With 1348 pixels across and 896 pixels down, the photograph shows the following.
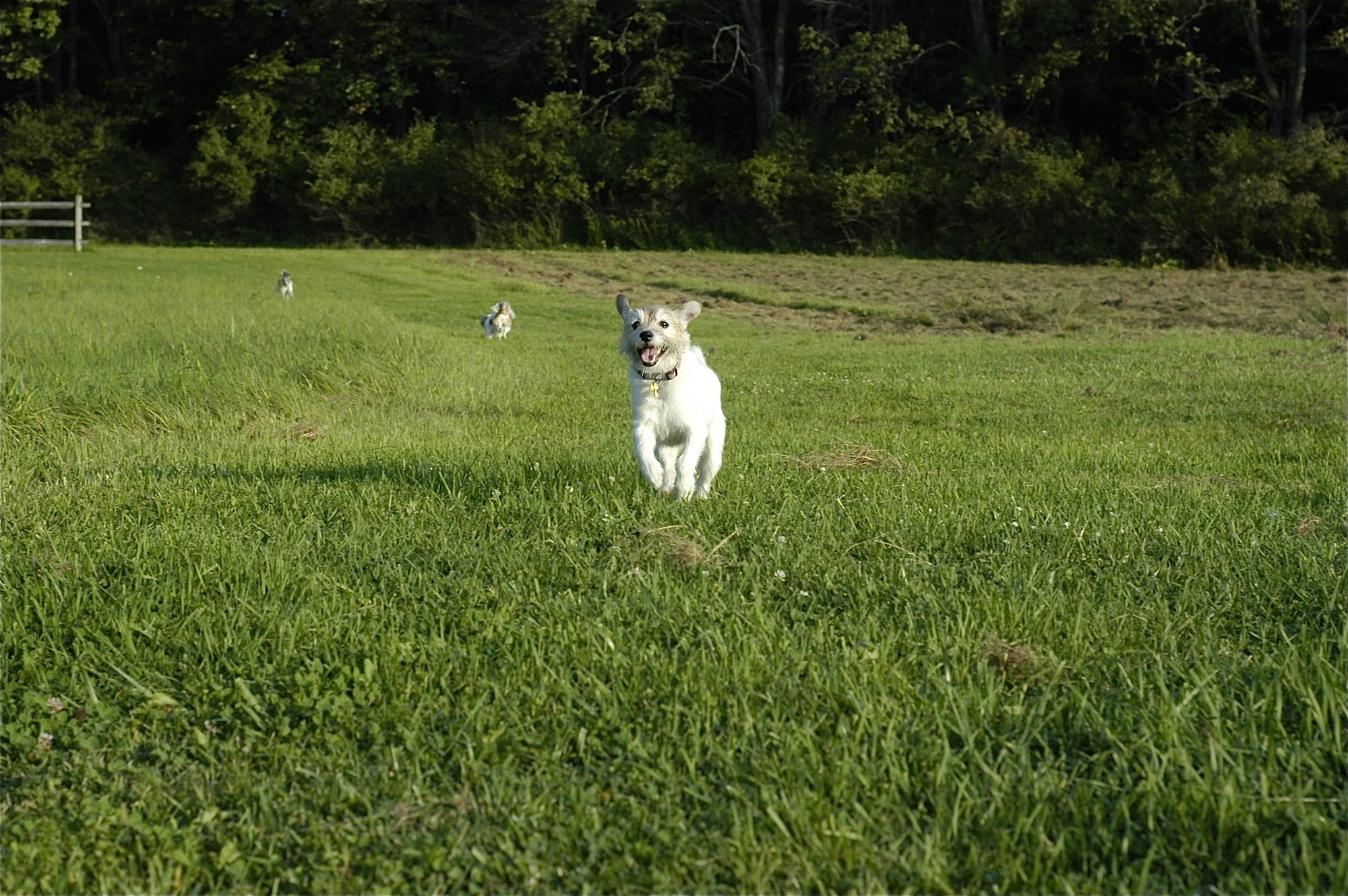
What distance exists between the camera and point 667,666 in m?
4.66

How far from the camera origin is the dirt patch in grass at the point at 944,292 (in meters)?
24.6

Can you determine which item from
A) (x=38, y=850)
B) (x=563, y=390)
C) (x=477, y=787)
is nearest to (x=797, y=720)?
(x=477, y=787)

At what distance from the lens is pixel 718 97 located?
190ft

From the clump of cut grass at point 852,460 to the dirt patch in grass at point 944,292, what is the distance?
14950mm

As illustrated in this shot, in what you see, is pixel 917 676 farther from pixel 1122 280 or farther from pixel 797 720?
pixel 1122 280

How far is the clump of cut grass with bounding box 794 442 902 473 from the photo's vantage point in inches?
353

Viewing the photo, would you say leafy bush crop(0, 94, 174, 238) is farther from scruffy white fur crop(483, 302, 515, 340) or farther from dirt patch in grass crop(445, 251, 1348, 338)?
scruffy white fur crop(483, 302, 515, 340)

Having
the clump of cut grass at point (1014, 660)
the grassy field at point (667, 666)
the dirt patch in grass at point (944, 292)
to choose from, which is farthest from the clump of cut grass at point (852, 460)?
the dirt patch in grass at point (944, 292)

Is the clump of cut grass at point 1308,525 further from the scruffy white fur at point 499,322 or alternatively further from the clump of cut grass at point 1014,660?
the scruffy white fur at point 499,322

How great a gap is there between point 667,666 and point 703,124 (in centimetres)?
5817

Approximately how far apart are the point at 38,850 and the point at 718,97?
57031mm

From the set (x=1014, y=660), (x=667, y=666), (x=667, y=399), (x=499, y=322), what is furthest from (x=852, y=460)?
(x=499, y=322)

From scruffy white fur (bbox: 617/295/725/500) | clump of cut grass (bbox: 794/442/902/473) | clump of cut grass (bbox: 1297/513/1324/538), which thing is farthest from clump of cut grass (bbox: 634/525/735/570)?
clump of cut grass (bbox: 1297/513/1324/538)

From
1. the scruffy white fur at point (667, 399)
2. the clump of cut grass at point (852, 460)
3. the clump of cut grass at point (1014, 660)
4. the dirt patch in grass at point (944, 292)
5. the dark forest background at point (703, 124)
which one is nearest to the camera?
the clump of cut grass at point (1014, 660)
